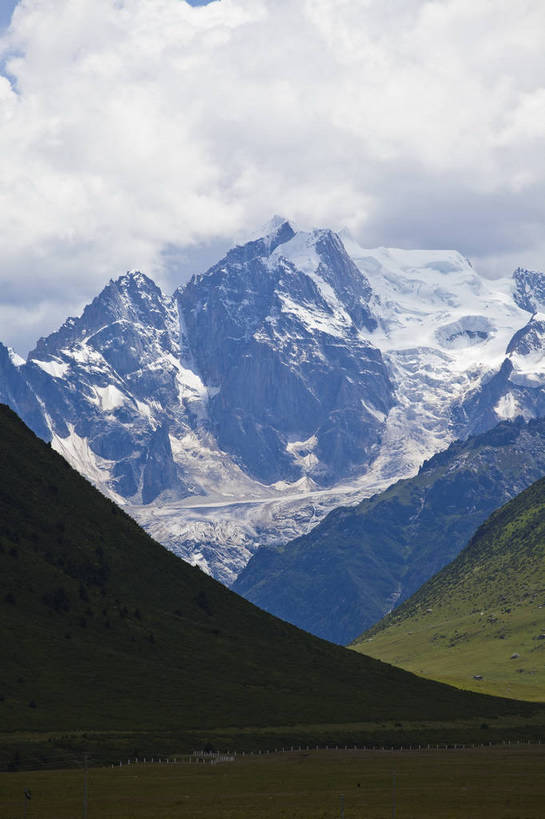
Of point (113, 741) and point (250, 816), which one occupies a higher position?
point (113, 741)

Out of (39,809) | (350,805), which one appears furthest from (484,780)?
(39,809)

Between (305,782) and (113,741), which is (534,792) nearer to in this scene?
(305,782)

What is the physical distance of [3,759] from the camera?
18000 centimetres

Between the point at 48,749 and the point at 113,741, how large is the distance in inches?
538

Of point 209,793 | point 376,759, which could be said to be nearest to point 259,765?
point 376,759

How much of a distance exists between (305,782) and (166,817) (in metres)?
35.9

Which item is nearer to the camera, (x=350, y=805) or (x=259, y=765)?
(x=350, y=805)

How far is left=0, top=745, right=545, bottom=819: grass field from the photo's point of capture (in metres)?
136

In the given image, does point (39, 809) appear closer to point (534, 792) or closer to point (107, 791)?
point (107, 791)

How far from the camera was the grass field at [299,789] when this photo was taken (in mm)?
135750

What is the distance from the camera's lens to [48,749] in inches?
7407

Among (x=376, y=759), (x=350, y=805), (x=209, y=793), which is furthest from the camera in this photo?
(x=376, y=759)

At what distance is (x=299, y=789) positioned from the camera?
158 metres

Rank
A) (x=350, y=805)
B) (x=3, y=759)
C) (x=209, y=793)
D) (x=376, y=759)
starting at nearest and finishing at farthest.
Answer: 1. (x=350, y=805)
2. (x=209, y=793)
3. (x=3, y=759)
4. (x=376, y=759)
